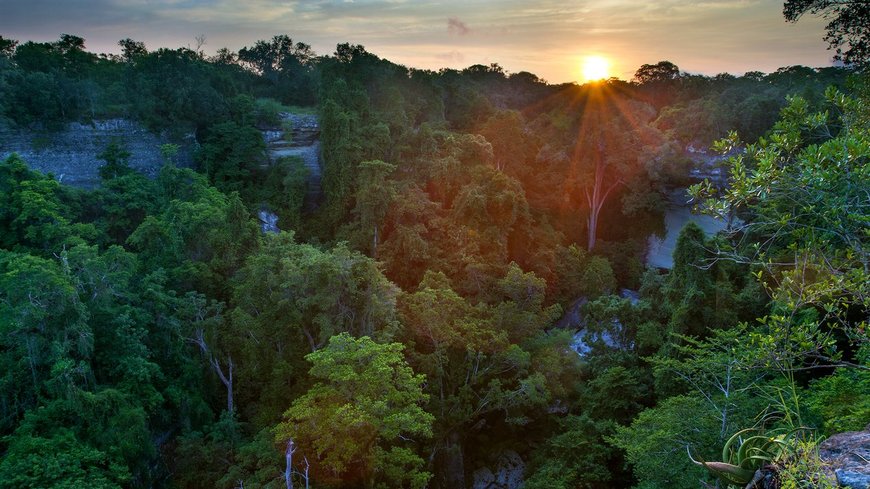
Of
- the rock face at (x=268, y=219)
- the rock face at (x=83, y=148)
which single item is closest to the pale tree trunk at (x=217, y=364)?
the rock face at (x=268, y=219)

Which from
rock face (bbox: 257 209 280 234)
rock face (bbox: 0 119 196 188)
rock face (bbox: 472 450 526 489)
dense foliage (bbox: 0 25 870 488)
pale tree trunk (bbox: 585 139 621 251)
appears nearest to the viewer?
dense foliage (bbox: 0 25 870 488)

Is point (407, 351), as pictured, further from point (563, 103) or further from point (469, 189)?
point (563, 103)

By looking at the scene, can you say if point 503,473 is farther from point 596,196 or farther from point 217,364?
point 596,196

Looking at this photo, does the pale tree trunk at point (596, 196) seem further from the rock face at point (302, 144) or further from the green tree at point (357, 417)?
the green tree at point (357, 417)

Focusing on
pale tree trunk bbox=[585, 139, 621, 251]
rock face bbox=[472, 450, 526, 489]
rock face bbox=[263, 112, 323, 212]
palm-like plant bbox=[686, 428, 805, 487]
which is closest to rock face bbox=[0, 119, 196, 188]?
rock face bbox=[263, 112, 323, 212]

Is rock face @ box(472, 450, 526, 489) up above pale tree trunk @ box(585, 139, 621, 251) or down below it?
below

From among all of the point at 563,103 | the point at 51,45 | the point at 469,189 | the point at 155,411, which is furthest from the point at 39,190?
the point at 563,103

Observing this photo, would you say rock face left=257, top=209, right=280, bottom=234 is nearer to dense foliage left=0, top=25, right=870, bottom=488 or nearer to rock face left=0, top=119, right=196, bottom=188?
dense foliage left=0, top=25, right=870, bottom=488

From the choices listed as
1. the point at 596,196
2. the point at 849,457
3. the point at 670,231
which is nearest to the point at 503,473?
the point at 849,457
